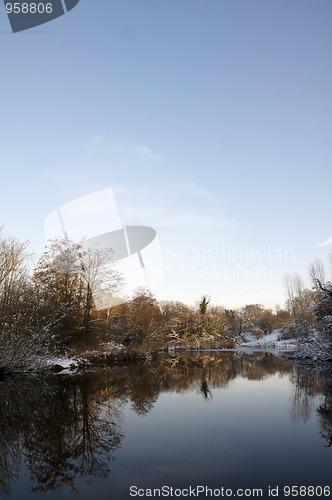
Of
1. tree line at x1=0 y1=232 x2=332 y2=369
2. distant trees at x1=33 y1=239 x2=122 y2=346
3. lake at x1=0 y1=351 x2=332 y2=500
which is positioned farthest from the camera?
distant trees at x1=33 y1=239 x2=122 y2=346

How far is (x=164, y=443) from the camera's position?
6129mm

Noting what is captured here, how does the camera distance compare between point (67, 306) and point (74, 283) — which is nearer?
point (67, 306)

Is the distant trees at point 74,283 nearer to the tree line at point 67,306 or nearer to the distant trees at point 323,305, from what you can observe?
the tree line at point 67,306

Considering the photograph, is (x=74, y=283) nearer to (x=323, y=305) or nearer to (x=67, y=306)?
(x=67, y=306)

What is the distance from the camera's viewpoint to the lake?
4.34 m

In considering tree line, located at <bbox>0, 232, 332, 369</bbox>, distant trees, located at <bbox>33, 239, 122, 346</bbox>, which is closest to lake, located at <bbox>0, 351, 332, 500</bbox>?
tree line, located at <bbox>0, 232, 332, 369</bbox>

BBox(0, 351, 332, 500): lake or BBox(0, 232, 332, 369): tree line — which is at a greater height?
BBox(0, 232, 332, 369): tree line

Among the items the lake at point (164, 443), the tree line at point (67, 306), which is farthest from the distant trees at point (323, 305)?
the lake at point (164, 443)

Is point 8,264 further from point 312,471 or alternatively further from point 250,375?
point 312,471

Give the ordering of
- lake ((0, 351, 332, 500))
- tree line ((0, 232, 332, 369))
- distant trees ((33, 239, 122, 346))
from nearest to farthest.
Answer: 1. lake ((0, 351, 332, 500))
2. tree line ((0, 232, 332, 369))
3. distant trees ((33, 239, 122, 346))

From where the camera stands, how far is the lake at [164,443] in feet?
14.2

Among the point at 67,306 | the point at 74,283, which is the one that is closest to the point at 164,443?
the point at 67,306

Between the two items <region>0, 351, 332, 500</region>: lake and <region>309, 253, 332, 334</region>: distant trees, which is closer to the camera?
<region>0, 351, 332, 500</region>: lake

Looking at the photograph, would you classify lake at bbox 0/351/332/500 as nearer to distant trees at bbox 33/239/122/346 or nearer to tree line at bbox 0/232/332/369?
tree line at bbox 0/232/332/369
